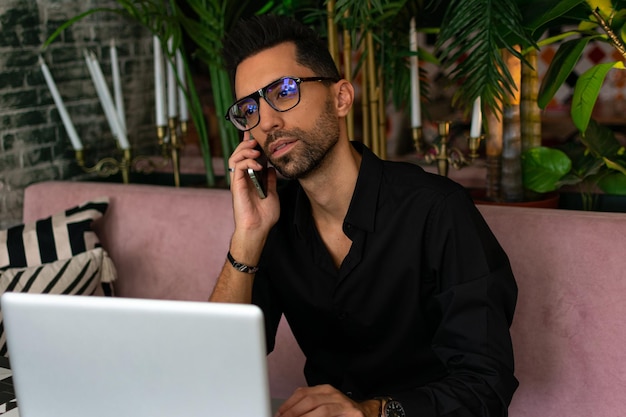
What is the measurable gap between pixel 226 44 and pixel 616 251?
892 millimetres

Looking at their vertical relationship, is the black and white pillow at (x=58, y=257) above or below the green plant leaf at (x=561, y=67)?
below

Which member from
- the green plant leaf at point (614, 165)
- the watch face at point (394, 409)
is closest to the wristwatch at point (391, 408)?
the watch face at point (394, 409)

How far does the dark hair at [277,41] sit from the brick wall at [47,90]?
1.12m

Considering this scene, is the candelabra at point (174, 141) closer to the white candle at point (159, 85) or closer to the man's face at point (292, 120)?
the white candle at point (159, 85)

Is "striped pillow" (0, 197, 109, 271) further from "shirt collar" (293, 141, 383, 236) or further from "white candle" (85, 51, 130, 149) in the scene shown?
"shirt collar" (293, 141, 383, 236)

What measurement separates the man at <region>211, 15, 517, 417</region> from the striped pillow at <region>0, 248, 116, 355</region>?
0.61 metres

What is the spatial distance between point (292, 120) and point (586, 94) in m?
0.74

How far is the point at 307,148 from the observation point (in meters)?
1.50

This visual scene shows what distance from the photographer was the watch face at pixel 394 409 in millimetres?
1298

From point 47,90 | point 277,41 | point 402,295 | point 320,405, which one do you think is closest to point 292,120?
point 277,41

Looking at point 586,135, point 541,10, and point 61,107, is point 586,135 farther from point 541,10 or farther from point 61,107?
point 61,107

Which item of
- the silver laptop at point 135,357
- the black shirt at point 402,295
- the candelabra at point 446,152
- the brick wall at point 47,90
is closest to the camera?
the silver laptop at point 135,357

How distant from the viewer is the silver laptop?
0.93m

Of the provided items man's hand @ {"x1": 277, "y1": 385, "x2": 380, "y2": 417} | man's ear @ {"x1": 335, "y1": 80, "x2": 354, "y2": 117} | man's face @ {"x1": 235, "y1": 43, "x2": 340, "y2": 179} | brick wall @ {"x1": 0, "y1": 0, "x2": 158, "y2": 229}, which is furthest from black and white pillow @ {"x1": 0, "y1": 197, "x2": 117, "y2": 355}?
man's hand @ {"x1": 277, "y1": 385, "x2": 380, "y2": 417}
